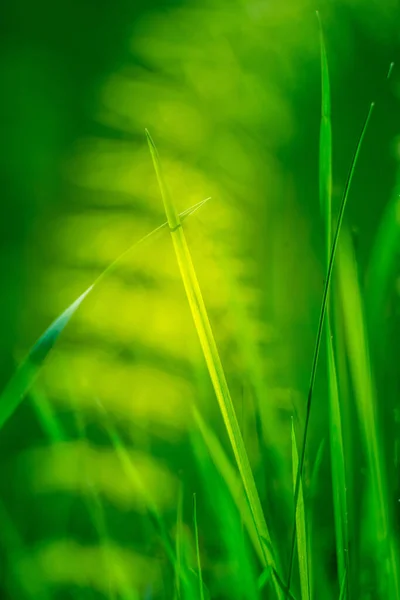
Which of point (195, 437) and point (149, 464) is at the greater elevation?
point (195, 437)

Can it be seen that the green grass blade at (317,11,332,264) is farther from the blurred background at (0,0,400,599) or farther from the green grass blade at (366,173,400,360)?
the blurred background at (0,0,400,599)

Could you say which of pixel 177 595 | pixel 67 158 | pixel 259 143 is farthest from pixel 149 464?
pixel 67 158

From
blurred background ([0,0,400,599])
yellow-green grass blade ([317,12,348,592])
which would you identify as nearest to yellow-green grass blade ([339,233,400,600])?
yellow-green grass blade ([317,12,348,592])

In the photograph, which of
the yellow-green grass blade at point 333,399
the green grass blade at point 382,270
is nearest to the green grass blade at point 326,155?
the yellow-green grass blade at point 333,399

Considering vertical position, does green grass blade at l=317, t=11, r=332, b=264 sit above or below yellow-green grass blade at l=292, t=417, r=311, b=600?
above

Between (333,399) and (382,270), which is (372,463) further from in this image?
(382,270)

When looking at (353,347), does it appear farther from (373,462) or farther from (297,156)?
(297,156)
